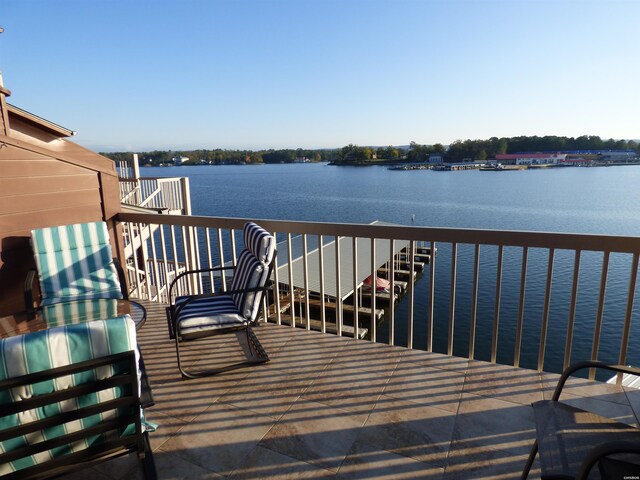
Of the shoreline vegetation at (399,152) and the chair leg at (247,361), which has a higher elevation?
the shoreline vegetation at (399,152)

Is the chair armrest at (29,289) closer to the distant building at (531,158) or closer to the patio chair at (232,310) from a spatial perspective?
the patio chair at (232,310)

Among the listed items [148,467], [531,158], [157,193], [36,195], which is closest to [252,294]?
[148,467]

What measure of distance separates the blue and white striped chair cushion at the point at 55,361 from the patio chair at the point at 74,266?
231cm

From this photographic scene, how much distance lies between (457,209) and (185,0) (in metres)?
28.1

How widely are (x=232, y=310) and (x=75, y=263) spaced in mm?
1749

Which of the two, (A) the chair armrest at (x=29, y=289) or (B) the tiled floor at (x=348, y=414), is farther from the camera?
(A) the chair armrest at (x=29, y=289)

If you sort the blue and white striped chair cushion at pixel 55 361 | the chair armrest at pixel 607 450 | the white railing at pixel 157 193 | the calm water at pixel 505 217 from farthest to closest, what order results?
the calm water at pixel 505 217 < the white railing at pixel 157 193 < the blue and white striped chair cushion at pixel 55 361 < the chair armrest at pixel 607 450

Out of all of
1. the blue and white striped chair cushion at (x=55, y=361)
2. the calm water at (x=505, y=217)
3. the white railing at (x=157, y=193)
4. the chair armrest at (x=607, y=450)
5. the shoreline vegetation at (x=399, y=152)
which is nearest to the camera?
the chair armrest at (x=607, y=450)

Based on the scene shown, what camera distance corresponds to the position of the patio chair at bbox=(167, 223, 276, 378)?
110 inches

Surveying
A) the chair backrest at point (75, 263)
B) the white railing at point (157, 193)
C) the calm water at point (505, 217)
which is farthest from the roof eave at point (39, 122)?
the calm water at point (505, 217)

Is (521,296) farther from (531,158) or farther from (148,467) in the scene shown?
(531,158)

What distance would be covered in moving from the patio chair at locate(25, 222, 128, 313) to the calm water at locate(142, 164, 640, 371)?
43.7ft

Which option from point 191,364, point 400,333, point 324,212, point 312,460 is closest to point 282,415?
point 312,460

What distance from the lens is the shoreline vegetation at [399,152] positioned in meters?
37.5
